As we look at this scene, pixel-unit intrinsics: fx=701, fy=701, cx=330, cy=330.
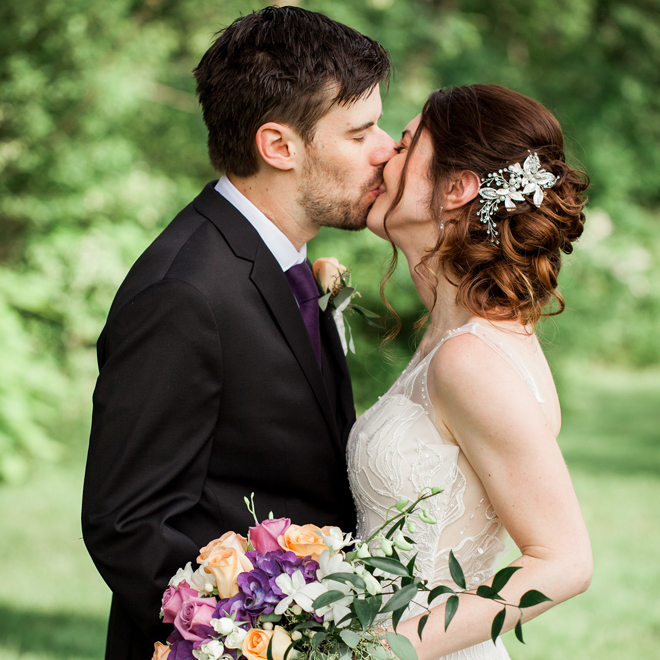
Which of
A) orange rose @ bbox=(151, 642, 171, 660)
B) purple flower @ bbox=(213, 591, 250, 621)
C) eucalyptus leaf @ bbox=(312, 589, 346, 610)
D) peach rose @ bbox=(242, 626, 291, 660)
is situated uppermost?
eucalyptus leaf @ bbox=(312, 589, 346, 610)

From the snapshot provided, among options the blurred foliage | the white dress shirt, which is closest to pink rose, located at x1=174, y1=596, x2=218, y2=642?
the white dress shirt

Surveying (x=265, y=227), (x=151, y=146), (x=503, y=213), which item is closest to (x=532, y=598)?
(x=503, y=213)

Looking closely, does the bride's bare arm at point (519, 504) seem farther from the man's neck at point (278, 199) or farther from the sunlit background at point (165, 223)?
the sunlit background at point (165, 223)

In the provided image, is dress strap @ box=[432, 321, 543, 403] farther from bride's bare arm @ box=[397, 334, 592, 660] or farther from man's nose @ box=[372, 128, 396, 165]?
man's nose @ box=[372, 128, 396, 165]

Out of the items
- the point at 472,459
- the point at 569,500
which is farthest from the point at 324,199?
the point at 569,500

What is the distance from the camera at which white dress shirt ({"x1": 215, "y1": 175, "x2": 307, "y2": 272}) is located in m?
2.56

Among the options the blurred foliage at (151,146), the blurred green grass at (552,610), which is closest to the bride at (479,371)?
the blurred green grass at (552,610)

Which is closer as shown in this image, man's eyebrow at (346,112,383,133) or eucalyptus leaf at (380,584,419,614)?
eucalyptus leaf at (380,584,419,614)

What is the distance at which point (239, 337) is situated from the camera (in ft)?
7.07

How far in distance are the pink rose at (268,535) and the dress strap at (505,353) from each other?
0.81 meters

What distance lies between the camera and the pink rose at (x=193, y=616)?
5.48 ft

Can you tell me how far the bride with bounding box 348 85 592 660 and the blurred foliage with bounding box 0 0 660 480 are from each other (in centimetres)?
404

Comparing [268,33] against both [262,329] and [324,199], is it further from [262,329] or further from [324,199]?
[262,329]

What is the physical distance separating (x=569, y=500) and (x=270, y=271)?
3.78ft
